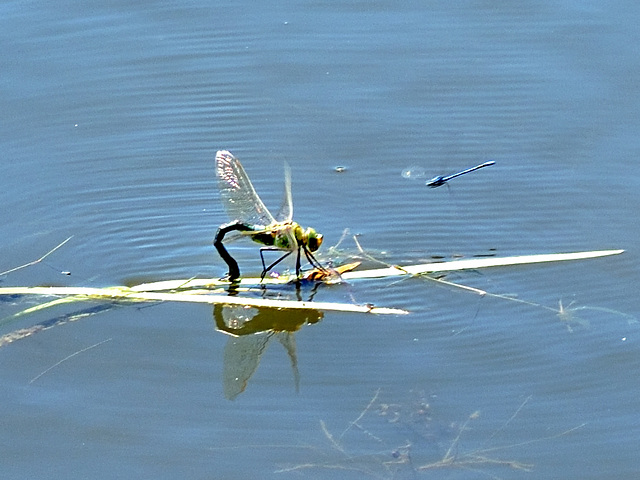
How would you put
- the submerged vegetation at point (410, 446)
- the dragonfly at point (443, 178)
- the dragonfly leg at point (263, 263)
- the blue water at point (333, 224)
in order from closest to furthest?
the submerged vegetation at point (410, 446), the blue water at point (333, 224), the dragonfly leg at point (263, 263), the dragonfly at point (443, 178)

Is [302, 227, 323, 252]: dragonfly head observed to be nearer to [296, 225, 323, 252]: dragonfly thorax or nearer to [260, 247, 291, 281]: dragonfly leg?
[296, 225, 323, 252]: dragonfly thorax

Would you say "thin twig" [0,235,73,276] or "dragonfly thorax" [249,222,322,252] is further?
"thin twig" [0,235,73,276]

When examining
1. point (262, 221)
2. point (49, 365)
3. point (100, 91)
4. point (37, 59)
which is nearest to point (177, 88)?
point (100, 91)

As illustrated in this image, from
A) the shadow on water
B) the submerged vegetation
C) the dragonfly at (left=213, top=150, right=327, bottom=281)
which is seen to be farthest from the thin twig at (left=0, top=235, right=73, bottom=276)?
the submerged vegetation

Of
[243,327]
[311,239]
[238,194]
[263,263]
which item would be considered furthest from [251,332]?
[238,194]

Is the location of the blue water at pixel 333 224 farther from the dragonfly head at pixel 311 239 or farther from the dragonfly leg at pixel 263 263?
the dragonfly head at pixel 311 239

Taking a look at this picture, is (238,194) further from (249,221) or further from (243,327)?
(243,327)

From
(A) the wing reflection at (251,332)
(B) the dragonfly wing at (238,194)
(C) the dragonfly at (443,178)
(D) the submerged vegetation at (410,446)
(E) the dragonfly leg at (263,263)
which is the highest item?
(B) the dragonfly wing at (238,194)

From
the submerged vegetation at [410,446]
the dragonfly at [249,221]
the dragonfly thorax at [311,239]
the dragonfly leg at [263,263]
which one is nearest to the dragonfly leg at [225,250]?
the dragonfly at [249,221]
